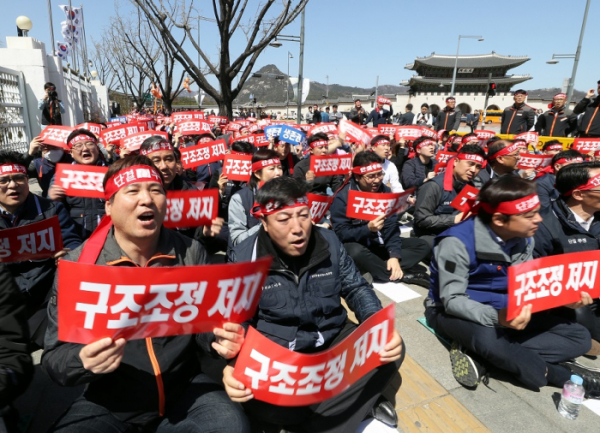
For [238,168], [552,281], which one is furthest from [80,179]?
[552,281]

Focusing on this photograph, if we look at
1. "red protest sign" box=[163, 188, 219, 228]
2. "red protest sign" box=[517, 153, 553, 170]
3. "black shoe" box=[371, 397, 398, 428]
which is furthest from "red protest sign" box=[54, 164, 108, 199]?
"red protest sign" box=[517, 153, 553, 170]

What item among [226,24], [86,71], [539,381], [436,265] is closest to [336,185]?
[436,265]

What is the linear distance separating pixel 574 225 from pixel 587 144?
5.59m

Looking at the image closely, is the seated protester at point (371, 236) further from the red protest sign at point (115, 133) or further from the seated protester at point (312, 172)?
the red protest sign at point (115, 133)

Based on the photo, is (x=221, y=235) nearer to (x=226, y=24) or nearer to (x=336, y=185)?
(x=336, y=185)

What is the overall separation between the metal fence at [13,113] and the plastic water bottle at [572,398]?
11811 millimetres

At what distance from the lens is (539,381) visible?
8.61ft

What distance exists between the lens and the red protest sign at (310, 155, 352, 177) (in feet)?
18.9

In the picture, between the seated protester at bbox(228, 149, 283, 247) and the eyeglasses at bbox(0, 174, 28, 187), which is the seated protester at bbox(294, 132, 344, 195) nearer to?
the seated protester at bbox(228, 149, 283, 247)

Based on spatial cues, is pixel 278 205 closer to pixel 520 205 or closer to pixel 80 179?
pixel 520 205

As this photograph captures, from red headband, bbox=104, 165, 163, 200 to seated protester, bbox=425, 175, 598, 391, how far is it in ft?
7.15

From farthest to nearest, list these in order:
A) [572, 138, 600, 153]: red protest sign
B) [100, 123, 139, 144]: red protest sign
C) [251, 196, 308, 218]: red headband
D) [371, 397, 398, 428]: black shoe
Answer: [572, 138, 600, 153]: red protest sign
[100, 123, 139, 144]: red protest sign
[371, 397, 398, 428]: black shoe
[251, 196, 308, 218]: red headband

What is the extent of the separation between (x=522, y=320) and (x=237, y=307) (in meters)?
1.79

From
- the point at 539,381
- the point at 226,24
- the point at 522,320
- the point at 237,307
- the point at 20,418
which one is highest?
the point at 226,24
